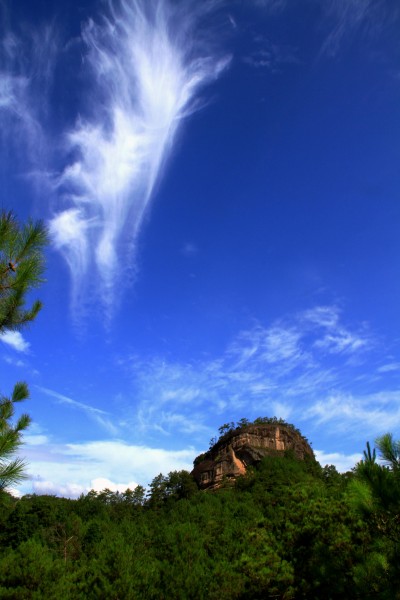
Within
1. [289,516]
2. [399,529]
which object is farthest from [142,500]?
[399,529]

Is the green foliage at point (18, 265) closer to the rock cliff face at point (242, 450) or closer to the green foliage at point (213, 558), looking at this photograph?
the green foliage at point (213, 558)

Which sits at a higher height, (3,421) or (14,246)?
(14,246)

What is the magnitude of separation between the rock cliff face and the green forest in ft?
40.1

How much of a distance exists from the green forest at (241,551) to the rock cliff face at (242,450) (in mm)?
12223

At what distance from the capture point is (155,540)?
104 feet

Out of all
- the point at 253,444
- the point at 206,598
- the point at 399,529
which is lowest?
the point at 206,598

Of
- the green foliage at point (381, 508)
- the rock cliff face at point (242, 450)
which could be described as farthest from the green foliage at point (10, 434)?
the rock cliff face at point (242, 450)

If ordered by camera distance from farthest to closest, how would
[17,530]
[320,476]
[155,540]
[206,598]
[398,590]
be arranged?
[320,476]
[17,530]
[155,540]
[206,598]
[398,590]

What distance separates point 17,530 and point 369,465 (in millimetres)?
45625

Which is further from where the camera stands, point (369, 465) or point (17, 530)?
point (17, 530)

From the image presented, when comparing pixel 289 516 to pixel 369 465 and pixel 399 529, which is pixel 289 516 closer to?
pixel 399 529

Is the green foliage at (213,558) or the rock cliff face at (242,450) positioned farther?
the rock cliff face at (242,450)

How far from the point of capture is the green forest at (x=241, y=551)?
6676 mm

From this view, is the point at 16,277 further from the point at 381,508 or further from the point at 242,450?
the point at 242,450
